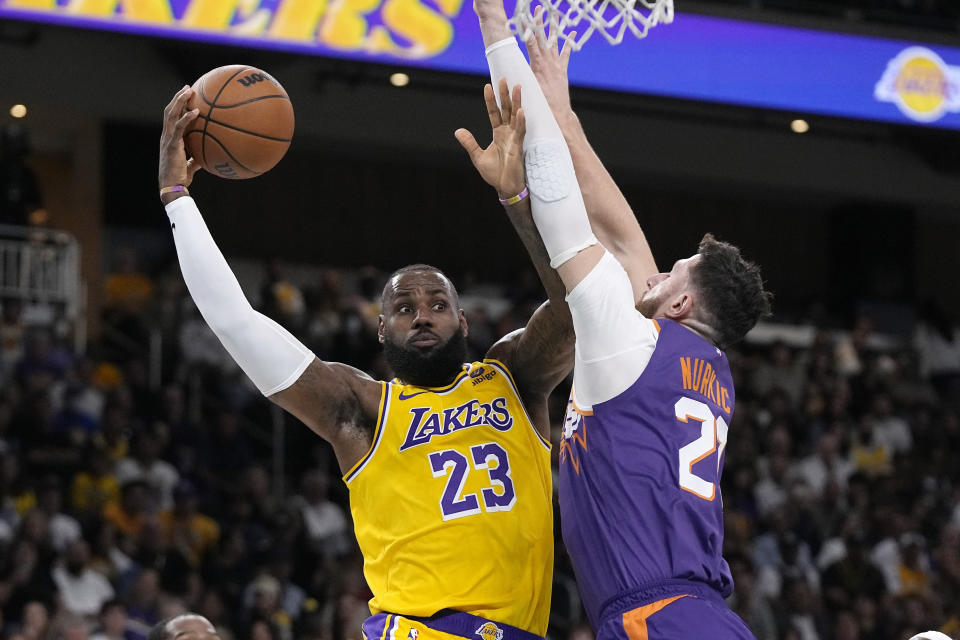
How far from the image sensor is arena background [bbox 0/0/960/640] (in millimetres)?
12352

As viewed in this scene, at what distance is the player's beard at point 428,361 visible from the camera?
15.3 feet

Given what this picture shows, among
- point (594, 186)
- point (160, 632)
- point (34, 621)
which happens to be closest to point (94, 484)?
point (34, 621)

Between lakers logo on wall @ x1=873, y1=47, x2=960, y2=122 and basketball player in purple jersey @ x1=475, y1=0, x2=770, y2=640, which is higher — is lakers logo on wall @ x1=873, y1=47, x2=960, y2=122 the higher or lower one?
the higher one

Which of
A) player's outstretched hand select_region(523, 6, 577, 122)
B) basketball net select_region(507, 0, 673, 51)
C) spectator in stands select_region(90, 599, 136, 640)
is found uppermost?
basketball net select_region(507, 0, 673, 51)

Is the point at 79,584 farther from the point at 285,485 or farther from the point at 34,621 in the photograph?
the point at 285,485

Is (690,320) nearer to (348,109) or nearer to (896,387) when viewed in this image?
(348,109)

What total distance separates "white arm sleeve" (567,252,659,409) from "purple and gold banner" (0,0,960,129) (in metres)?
9.59

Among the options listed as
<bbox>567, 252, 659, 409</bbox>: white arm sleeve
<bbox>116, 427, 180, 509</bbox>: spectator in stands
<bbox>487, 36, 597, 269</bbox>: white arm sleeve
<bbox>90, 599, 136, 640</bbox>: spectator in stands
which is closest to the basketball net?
<bbox>487, 36, 597, 269</bbox>: white arm sleeve

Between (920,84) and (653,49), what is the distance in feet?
10.6

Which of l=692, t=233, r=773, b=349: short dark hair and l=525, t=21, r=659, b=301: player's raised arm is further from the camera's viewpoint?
l=525, t=21, r=659, b=301: player's raised arm

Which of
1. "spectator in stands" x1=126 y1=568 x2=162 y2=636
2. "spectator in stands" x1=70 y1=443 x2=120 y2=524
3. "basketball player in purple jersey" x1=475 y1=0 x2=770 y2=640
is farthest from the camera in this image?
"spectator in stands" x1=70 y1=443 x2=120 y2=524

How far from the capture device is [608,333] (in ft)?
12.5

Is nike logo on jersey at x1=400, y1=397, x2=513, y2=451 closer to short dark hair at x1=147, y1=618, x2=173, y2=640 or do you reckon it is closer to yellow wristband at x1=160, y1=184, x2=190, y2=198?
yellow wristband at x1=160, y1=184, x2=190, y2=198

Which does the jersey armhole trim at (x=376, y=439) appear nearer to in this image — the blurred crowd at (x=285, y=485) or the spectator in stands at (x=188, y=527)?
the blurred crowd at (x=285, y=485)
